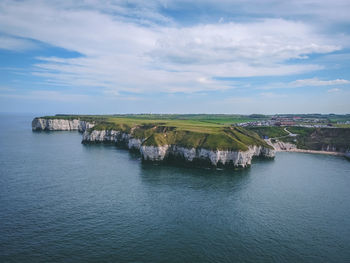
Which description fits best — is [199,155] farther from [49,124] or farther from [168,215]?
[49,124]

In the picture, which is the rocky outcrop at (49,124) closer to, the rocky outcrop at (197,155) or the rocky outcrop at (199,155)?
the rocky outcrop at (197,155)

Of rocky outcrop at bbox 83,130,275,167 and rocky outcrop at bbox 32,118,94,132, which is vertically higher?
rocky outcrop at bbox 32,118,94,132

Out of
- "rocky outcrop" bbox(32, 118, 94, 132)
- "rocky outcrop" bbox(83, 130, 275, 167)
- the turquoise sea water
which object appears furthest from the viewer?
"rocky outcrop" bbox(32, 118, 94, 132)

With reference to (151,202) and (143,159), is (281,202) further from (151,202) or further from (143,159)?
(143,159)

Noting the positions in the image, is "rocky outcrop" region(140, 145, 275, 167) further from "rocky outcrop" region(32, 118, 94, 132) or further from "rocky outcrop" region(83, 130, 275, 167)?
"rocky outcrop" region(32, 118, 94, 132)

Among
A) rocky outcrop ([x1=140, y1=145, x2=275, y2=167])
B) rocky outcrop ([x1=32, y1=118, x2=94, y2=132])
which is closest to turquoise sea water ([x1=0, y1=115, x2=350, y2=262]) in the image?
rocky outcrop ([x1=140, y1=145, x2=275, y2=167])

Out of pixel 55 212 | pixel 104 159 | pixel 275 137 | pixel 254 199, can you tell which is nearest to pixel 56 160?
pixel 104 159

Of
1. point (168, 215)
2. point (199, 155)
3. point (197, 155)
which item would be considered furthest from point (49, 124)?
point (168, 215)

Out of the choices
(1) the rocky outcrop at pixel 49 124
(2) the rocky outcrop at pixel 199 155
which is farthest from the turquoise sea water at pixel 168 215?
(1) the rocky outcrop at pixel 49 124
